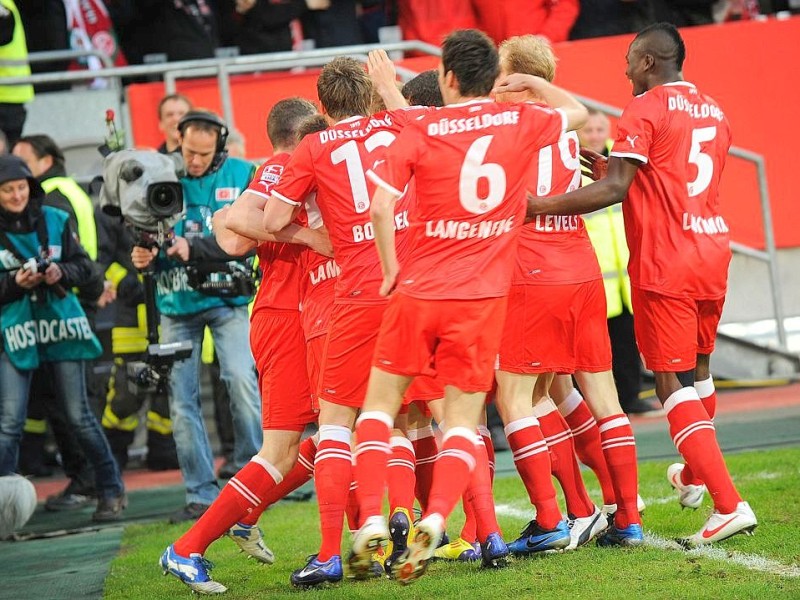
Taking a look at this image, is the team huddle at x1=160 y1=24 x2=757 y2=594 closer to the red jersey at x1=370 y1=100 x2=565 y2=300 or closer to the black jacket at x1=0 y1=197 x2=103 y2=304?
the red jersey at x1=370 y1=100 x2=565 y2=300

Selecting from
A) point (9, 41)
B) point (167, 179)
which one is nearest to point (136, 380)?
point (167, 179)

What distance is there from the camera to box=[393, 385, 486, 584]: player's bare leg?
208 inches

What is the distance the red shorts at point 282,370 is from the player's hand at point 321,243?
1.74ft

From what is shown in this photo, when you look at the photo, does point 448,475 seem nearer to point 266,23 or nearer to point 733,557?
point 733,557

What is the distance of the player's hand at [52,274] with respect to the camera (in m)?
9.00

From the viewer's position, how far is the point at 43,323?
9305 millimetres

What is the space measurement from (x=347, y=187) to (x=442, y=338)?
87 cm

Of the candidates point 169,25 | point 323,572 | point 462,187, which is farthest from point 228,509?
point 169,25

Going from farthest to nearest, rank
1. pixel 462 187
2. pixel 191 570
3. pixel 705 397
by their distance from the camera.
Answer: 1. pixel 705 397
2. pixel 191 570
3. pixel 462 187

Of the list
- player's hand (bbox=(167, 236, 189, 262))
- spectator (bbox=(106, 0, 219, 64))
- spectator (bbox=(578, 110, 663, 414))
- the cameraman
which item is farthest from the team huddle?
spectator (bbox=(106, 0, 219, 64))

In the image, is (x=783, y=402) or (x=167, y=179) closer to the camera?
(x=167, y=179)

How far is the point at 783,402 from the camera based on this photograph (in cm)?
1154

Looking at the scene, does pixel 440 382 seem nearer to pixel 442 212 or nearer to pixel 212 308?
pixel 442 212

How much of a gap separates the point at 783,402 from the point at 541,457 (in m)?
5.77
